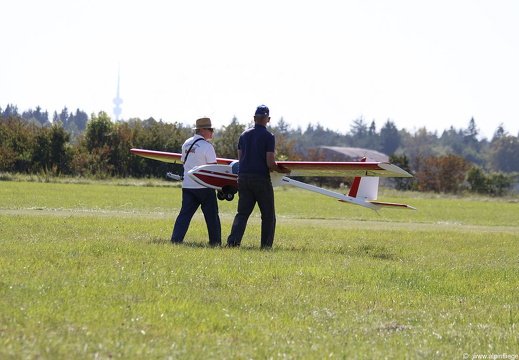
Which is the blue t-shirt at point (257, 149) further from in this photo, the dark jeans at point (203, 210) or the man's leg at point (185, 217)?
the man's leg at point (185, 217)

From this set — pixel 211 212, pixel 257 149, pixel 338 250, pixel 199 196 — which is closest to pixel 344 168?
pixel 338 250

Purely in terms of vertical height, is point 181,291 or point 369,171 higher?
point 369,171

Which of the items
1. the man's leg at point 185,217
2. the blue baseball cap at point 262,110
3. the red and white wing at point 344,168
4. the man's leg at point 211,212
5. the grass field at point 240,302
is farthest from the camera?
the red and white wing at point 344,168

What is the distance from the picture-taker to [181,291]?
683 centimetres

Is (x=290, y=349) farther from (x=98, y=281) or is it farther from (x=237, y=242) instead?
(x=237, y=242)

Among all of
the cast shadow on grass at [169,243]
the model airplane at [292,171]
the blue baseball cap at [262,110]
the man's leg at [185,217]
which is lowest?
the cast shadow on grass at [169,243]

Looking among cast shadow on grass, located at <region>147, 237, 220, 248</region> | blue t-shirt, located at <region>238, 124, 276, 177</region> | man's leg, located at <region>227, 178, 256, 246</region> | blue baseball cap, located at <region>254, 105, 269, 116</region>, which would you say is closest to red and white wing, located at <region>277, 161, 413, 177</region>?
blue t-shirt, located at <region>238, 124, 276, 177</region>

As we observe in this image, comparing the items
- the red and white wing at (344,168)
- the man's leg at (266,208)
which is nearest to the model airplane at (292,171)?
the red and white wing at (344,168)

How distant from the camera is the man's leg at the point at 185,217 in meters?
11.7

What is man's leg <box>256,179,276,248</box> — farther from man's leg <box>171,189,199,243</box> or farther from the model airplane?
man's leg <box>171,189,199,243</box>

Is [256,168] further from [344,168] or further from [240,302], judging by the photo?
[240,302]

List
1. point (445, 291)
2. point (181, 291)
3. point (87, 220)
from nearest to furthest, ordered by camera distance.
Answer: point (181, 291) → point (445, 291) → point (87, 220)

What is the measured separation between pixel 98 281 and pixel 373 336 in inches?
108

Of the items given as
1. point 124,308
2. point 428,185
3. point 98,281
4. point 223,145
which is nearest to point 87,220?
point 98,281
